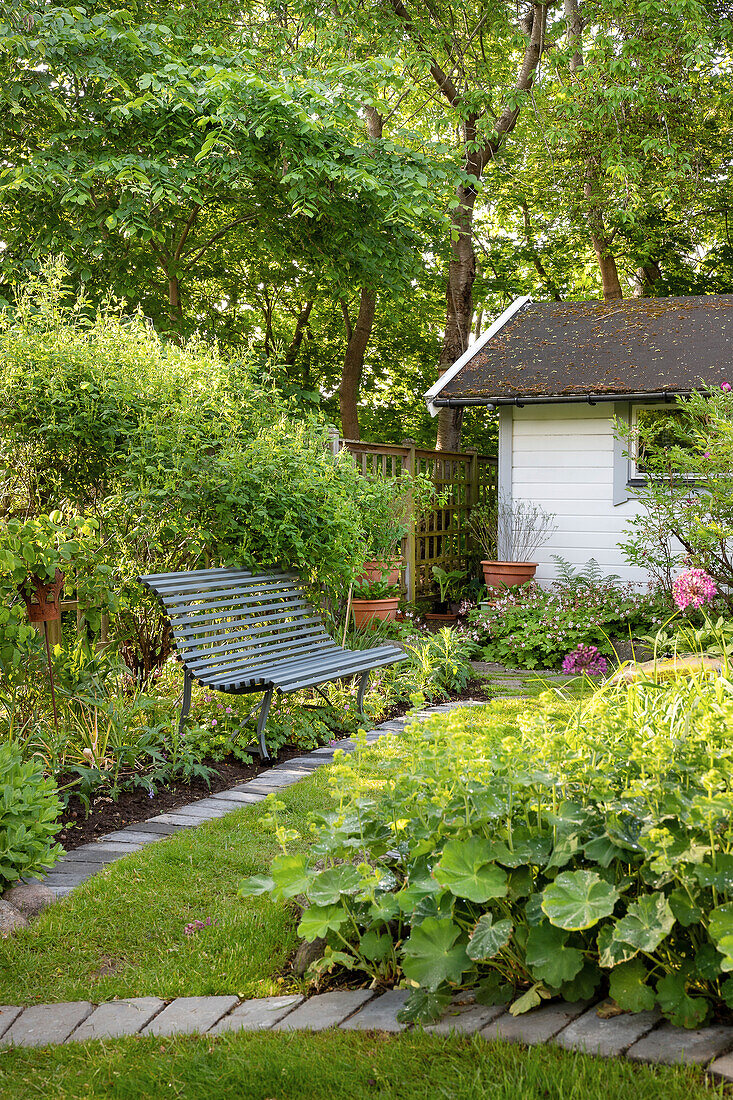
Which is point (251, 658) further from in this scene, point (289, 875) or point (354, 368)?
point (354, 368)

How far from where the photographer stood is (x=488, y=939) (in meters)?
2.39

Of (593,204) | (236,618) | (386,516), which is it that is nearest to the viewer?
(236,618)

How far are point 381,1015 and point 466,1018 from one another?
0.23 meters

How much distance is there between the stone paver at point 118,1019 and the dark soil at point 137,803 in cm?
126

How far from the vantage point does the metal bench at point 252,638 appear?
17.4 ft

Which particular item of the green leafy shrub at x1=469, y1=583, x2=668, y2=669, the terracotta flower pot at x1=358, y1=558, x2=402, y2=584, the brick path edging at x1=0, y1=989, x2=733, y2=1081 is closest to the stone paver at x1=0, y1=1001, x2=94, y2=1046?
the brick path edging at x1=0, y1=989, x2=733, y2=1081

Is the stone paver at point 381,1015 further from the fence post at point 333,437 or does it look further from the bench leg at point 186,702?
the fence post at point 333,437

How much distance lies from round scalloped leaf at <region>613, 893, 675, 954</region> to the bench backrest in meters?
3.12

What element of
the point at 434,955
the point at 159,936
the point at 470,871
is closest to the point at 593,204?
the point at 159,936

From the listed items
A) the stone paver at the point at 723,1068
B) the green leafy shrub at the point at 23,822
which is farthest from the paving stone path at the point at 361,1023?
the green leafy shrub at the point at 23,822

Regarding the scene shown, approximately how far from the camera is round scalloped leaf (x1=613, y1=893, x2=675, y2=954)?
2.22 meters

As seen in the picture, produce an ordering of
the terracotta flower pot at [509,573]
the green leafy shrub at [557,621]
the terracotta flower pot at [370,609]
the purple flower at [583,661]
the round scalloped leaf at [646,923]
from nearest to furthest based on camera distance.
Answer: the round scalloped leaf at [646,923], the terracotta flower pot at [370,609], the purple flower at [583,661], the green leafy shrub at [557,621], the terracotta flower pot at [509,573]

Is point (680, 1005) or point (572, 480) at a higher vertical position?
point (572, 480)

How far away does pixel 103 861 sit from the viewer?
12.6 ft
